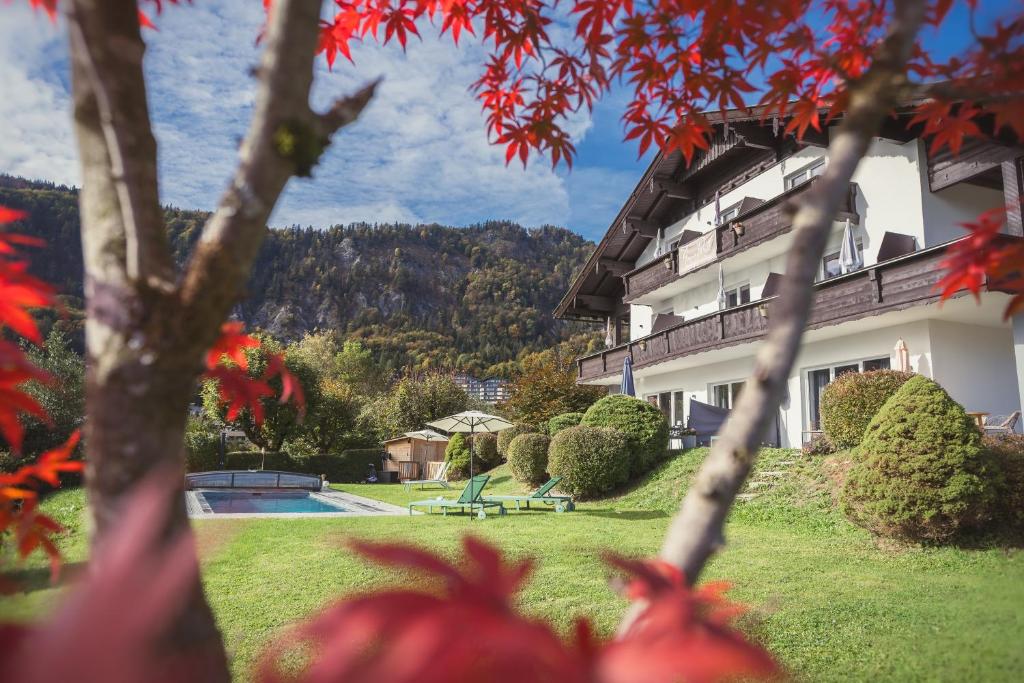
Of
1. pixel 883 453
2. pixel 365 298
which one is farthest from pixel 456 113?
pixel 365 298

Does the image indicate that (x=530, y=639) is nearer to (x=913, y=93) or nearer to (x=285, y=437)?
(x=913, y=93)

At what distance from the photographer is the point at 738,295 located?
1808 centimetres

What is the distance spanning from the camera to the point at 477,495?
1158 centimetres

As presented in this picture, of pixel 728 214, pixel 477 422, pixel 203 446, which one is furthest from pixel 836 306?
pixel 203 446

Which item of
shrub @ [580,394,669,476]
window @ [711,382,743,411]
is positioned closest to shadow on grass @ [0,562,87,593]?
shrub @ [580,394,669,476]

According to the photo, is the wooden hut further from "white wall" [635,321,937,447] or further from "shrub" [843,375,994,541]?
"shrub" [843,375,994,541]

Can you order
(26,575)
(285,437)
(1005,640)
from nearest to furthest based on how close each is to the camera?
(26,575) → (1005,640) → (285,437)

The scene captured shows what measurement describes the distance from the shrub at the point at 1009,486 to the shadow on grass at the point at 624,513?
455cm

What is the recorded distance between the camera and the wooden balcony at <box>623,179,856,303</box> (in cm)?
1402

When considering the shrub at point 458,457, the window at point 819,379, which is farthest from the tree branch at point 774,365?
the shrub at point 458,457

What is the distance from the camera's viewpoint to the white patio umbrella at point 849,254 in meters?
12.7

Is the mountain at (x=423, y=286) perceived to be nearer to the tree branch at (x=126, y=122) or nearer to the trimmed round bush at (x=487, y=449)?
the trimmed round bush at (x=487, y=449)

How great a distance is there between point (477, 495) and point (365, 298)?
111 metres

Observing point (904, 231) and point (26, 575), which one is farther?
point (904, 231)
